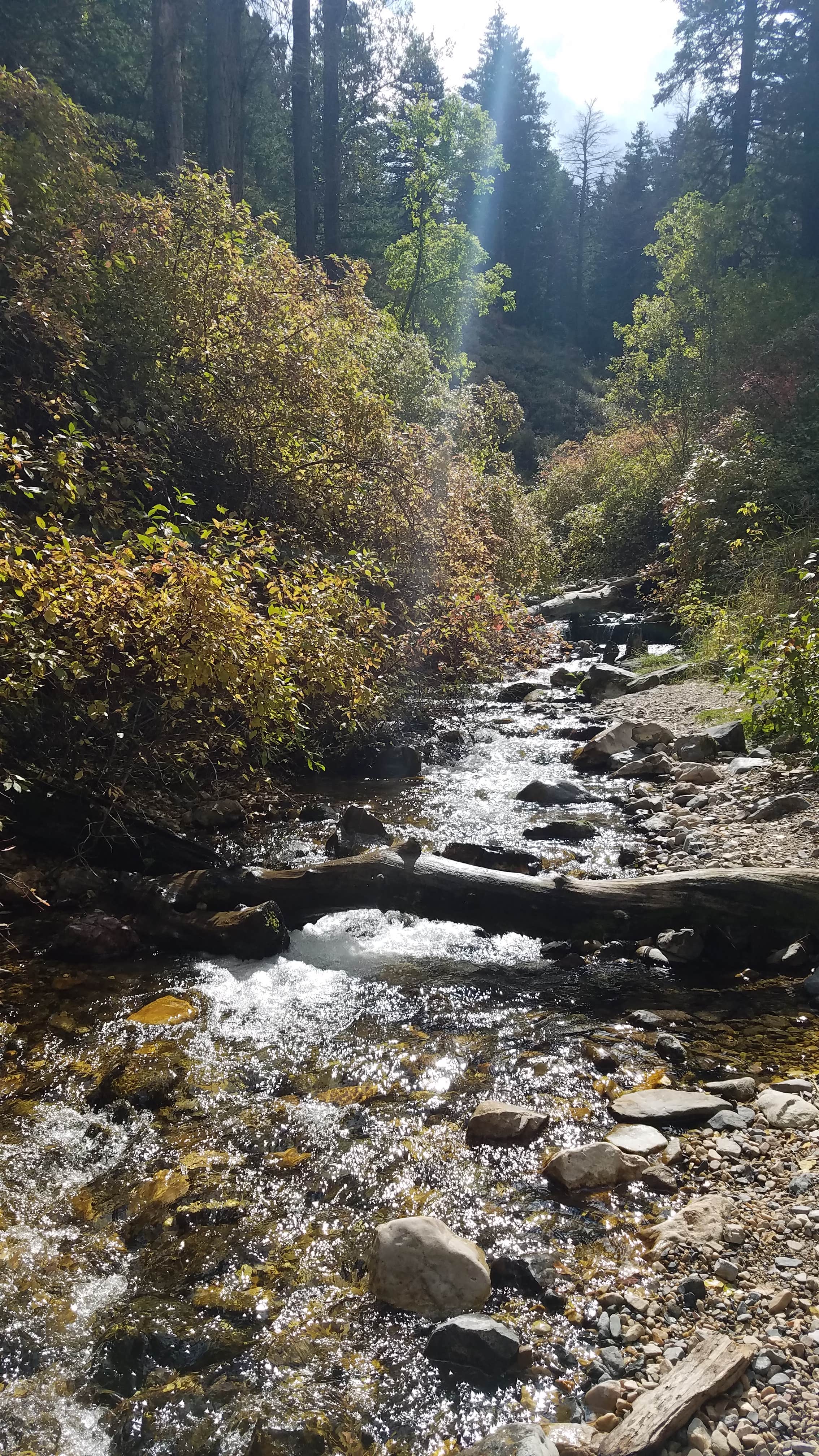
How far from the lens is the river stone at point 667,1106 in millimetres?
3203

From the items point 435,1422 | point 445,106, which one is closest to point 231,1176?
point 435,1422

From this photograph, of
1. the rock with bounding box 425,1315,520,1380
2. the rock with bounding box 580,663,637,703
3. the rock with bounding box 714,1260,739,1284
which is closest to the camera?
the rock with bounding box 425,1315,520,1380

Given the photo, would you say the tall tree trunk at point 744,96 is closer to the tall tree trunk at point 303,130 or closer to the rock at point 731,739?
the tall tree trunk at point 303,130

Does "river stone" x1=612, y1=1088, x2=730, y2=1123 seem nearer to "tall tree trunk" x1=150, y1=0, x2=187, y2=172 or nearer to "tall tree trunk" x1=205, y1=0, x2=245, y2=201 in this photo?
"tall tree trunk" x1=150, y1=0, x2=187, y2=172

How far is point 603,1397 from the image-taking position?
2.10 m

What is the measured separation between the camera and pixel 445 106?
71.7ft

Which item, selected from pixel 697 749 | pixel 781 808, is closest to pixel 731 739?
pixel 697 749

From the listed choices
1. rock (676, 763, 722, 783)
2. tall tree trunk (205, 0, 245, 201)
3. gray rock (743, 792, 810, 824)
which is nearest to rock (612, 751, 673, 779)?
rock (676, 763, 722, 783)

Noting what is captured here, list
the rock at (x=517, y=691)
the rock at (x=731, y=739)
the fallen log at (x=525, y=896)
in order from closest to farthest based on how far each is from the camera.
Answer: the fallen log at (x=525, y=896) → the rock at (x=731, y=739) → the rock at (x=517, y=691)

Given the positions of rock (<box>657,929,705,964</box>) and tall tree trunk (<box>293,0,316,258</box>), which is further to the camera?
tall tree trunk (<box>293,0,316,258</box>)

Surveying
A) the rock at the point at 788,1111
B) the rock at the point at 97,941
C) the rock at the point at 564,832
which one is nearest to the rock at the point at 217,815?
the rock at the point at 97,941

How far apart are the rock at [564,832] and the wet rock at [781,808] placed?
1.25 meters

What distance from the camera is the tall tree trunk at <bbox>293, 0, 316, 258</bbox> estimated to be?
1780 cm

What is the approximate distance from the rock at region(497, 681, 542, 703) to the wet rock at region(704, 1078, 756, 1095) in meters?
8.93
